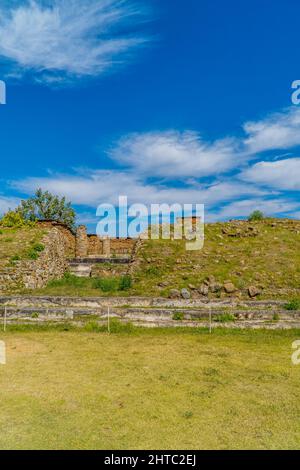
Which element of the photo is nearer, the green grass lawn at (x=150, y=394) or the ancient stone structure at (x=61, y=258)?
the green grass lawn at (x=150, y=394)

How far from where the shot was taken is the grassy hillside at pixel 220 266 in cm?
1375

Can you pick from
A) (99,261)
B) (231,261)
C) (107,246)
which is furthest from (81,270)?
(231,261)

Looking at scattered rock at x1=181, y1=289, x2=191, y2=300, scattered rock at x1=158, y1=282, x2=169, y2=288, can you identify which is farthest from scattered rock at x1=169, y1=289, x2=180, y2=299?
scattered rock at x1=158, y1=282, x2=169, y2=288

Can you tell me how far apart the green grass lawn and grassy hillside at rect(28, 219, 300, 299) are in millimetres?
5202

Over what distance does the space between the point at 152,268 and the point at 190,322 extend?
5.69 meters

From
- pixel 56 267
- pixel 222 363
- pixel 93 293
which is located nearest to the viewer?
pixel 222 363

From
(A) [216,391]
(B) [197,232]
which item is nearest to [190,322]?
(A) [216,391]

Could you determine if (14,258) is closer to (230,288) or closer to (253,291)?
(230,288)

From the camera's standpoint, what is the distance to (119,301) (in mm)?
12094

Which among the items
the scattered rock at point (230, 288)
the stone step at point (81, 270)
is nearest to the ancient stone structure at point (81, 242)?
the stone step at point (81, 270)

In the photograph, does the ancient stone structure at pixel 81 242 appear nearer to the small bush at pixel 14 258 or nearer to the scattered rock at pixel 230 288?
the small bush at pixel 14 258

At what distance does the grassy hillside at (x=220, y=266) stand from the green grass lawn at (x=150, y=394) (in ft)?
17.1

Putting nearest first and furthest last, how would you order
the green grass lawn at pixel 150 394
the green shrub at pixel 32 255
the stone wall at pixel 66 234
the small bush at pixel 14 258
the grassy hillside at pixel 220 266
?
the green grass lawn at pixel 150 394 → the grassy hillside at pixel 220 266 → the small bush at pixel 14 258 → the green shrub at pixel 32 255 → the stone wall at pixel 66 234
